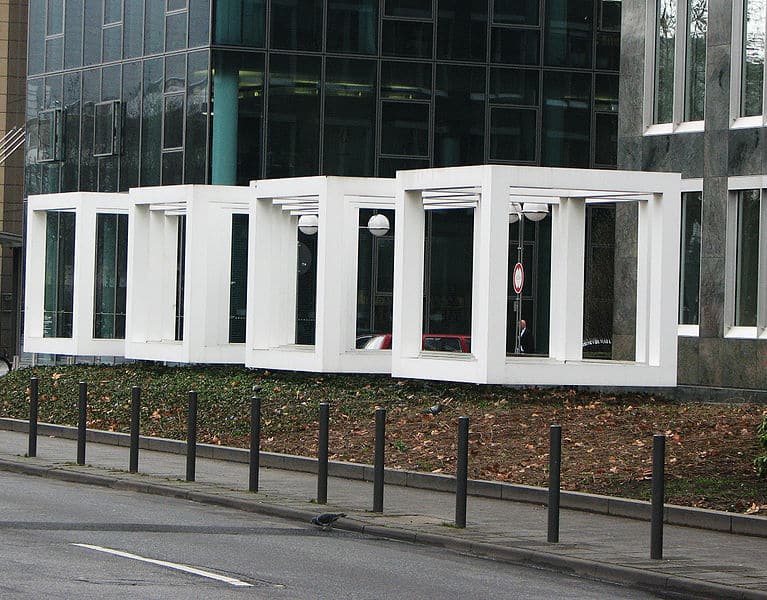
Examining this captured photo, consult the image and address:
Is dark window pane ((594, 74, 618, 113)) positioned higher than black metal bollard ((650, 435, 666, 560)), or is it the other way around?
dark window pane ((594, 74, 618, 113))

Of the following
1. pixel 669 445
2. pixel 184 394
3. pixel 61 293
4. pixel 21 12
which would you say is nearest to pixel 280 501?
pixel 669 445

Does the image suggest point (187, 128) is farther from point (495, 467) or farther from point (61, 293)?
point (495, 467)

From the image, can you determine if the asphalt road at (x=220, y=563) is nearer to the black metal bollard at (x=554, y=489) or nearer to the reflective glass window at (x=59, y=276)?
the black metal bollard at (x=554, y=489)

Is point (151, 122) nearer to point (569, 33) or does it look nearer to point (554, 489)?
point (569, 33)

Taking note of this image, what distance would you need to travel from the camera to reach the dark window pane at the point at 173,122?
38250 millimetres

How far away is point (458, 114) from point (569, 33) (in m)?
3.68

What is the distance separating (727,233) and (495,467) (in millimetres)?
9834

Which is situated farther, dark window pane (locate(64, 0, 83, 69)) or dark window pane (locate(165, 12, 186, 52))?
dark window pane (locate(64, 0, 83, 69))

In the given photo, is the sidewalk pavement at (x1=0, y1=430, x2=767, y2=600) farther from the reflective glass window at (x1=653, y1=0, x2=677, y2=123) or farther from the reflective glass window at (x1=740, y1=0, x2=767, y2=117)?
the reflective glass window at (x1=653, y1=0, x2=677, y2=123)

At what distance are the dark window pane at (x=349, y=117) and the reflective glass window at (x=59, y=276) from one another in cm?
891

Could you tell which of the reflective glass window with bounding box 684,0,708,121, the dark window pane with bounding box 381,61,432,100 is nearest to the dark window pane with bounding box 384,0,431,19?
the dark window pane with bounding box 381,61,432,100

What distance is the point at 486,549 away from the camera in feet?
41.3

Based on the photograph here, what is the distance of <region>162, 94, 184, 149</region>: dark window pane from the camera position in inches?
1506

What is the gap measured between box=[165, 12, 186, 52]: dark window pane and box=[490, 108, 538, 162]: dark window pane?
797cm
